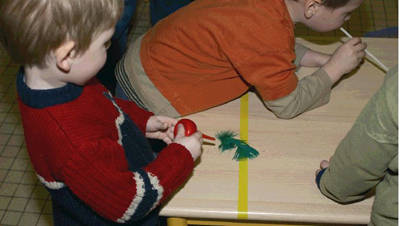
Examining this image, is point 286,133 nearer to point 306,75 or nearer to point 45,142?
point 306,75

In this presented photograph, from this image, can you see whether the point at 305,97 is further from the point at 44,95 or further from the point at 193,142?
the point at 44,95

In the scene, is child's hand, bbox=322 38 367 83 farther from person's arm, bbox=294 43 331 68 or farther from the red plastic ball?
the red plastic ball

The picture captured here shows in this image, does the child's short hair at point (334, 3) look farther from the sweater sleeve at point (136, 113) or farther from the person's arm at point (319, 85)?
the sweater sleeve at point (136, 113)

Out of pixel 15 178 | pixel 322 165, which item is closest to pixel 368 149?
pixel 322 165

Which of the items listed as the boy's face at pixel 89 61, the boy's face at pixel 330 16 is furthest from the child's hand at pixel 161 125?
the boy's face at pixel 330 16

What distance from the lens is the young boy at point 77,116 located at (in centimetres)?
75

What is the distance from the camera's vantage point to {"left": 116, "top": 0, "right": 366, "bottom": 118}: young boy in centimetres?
103

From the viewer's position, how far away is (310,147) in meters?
1.05

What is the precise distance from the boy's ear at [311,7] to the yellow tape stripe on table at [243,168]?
23cm

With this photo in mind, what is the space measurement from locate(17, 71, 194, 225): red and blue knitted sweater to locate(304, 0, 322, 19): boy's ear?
421 millimetres

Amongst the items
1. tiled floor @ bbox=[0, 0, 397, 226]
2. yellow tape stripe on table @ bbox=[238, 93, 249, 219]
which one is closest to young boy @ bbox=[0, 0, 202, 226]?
yellow tape stripe on table @ bbox=[238, 93, 249, 219]

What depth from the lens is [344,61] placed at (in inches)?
45.2

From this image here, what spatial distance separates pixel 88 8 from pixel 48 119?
0.19m

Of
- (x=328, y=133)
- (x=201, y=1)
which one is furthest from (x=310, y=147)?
(x=201, y=1)
